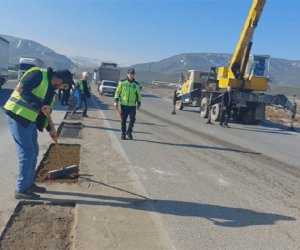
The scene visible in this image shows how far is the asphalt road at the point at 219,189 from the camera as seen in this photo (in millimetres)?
5281

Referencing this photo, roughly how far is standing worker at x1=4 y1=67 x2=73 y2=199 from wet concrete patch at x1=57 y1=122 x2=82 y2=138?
636 cm

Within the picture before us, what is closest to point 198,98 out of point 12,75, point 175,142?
point 175,142

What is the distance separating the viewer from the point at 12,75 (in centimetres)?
7694

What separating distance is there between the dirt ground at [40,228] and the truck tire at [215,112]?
16.4 metres

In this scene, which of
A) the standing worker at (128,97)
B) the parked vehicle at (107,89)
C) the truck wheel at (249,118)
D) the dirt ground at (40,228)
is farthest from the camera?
the parked vehicle at (107,89)

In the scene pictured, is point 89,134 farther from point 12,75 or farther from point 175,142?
point 12,75

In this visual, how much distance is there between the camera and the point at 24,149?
6035mm

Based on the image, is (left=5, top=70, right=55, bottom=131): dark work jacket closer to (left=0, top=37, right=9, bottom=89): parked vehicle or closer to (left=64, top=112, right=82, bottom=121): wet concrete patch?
(left=64, top=112, right=82, bottom=121): wet concrete patch

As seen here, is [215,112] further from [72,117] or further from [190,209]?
[190,209]

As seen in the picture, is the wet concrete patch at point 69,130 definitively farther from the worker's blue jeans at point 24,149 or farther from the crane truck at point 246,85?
the crane truck at point 246,85

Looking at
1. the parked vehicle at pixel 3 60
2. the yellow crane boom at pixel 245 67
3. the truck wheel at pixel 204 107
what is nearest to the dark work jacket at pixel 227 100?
the yellow crane boom at pixel 245 67

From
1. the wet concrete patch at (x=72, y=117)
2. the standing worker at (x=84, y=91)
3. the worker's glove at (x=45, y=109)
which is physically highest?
the worker's glove at (x=45, y=109)

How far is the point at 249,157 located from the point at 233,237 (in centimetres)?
630

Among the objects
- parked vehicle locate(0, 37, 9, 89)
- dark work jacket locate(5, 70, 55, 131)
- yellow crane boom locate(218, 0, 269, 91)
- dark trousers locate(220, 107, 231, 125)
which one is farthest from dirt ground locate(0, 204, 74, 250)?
parked vehicle locate(0, 37, 9, 89)
